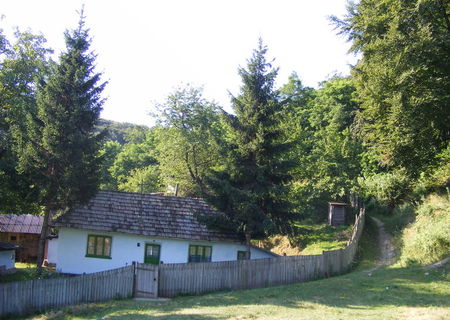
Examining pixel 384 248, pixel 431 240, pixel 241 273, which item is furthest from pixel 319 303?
pixel 384 248

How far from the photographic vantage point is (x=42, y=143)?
1819 centimetres

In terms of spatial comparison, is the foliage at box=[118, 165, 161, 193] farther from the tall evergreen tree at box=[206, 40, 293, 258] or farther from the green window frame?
the tall evergreen tree at box=[206, 40, 293, 258]

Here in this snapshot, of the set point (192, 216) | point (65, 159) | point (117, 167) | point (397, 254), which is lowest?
point (397, 254)

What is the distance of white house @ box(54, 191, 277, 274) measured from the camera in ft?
72.8

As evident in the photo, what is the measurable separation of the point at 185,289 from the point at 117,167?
175ft

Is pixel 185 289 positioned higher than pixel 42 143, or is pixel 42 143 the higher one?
pixel 42 143

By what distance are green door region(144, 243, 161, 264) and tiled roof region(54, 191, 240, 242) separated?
0.80 meters

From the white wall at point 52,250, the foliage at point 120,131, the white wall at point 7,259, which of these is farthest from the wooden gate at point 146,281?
the white wall at point 52,250

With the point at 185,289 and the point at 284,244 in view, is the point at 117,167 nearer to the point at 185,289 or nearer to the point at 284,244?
the point at 284,244


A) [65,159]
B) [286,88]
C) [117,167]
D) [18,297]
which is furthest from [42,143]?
[117,167]

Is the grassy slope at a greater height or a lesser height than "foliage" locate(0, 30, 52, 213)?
lesser

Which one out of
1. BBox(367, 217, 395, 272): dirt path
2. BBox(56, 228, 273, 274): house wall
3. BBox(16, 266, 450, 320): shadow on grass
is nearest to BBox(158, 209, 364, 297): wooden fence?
BBox(16, 266, 450, 320): shadow on grass

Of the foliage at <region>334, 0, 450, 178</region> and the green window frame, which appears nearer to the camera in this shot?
the foliage at <region>334, 0, 450, 178</region>

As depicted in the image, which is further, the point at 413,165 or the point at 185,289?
the point at 413,165
